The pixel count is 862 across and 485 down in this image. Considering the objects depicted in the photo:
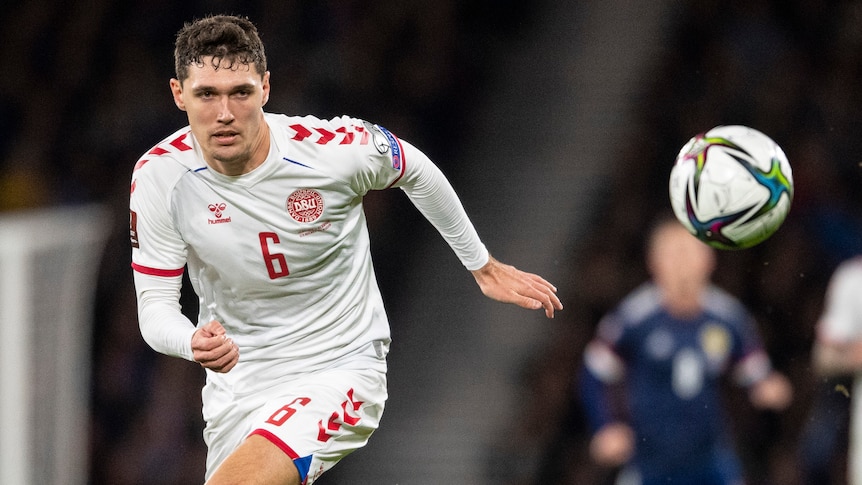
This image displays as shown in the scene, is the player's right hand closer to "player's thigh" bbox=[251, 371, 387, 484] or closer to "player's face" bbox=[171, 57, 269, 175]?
"player's thigh" bbox=[251, 371, 387, 484]

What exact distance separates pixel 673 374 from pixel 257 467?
3713 millimetres

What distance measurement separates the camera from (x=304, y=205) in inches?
161

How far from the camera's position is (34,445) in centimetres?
451

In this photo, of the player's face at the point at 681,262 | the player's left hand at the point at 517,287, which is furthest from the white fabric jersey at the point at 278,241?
the player's face at the point at 681,262

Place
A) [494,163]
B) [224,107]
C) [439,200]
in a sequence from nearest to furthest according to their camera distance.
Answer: [224,107] < [439,200] < [494,163]

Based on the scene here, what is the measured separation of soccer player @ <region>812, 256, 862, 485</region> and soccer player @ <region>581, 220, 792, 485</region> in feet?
1.22

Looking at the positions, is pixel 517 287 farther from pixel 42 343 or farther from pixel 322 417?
pixel 42 343

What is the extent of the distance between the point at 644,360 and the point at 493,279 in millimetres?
2742

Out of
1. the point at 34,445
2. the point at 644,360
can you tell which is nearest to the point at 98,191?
the point at 644,360

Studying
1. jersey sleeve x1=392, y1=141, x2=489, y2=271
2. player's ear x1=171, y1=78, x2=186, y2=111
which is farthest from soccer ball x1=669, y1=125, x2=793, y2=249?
player's ear x1=171, y1=78, x2=186, y2=111

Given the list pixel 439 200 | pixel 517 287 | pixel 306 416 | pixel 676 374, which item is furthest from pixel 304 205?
pixel 676 374

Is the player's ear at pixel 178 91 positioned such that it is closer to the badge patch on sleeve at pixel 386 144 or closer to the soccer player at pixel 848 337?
the badge patch on sleeve at pixel 386 144

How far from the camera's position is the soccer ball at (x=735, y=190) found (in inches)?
178

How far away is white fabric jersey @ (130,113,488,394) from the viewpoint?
397cm
